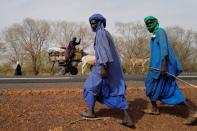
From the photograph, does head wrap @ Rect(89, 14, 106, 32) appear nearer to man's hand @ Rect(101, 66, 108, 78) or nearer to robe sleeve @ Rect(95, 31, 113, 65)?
robe sleeve @ Rect(95, 31, 113, 65)

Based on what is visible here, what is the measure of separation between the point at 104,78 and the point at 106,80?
8cm

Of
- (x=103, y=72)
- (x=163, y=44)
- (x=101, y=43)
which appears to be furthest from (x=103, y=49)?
(x=163, y=44)

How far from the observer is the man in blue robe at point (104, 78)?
7.20m

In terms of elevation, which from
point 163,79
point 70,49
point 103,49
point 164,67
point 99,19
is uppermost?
point 99,19

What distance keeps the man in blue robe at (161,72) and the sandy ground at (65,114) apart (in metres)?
0.37

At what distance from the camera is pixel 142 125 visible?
7.58 m

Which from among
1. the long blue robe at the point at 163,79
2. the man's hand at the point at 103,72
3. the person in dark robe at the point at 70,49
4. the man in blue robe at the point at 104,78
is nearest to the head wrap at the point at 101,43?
the man in blue robe at the point at 104,78

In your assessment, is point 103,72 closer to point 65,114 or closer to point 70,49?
point 65,114

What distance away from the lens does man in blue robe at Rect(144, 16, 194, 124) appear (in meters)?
7.93

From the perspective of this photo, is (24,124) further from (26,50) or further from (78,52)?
(26,50)

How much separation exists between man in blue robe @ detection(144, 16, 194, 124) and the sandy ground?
37cm

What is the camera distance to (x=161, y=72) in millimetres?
7891

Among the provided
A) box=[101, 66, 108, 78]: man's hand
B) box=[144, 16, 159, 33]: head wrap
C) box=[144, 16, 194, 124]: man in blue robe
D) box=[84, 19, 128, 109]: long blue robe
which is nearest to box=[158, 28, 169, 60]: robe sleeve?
box=[144, 16, 194, 124]: man in blue robe

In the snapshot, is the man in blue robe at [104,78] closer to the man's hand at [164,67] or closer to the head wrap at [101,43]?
the head wrap at [101,43]
